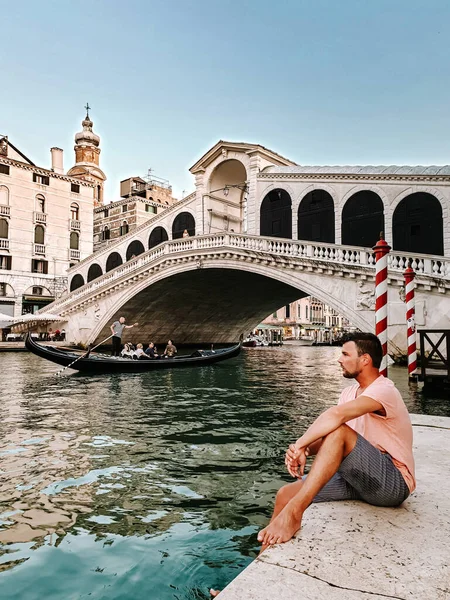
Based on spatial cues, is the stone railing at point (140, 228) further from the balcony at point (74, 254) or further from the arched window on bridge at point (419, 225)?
the arched window on bridge at point (419, 225)

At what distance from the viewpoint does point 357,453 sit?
1.88 meters

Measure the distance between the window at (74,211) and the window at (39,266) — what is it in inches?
126

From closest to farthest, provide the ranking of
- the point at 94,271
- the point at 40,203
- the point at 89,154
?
the point at 94,271
the point at 40,203
the point at 89,154

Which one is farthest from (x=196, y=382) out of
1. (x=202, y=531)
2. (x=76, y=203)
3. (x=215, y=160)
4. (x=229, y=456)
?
(x=76, y=203)

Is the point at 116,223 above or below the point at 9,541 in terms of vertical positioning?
above

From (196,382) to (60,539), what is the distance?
722cm

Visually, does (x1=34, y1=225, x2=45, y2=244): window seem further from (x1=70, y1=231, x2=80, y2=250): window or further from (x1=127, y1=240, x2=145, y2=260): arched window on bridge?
(x1=127, y1=240, x2=145, y2=260): arched window on bridge

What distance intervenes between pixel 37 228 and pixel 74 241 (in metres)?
2.34

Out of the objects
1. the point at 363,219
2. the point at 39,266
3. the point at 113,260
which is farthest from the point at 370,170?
the point at 39,266

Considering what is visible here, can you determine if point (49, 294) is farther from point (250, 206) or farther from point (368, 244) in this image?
point (368, 244)

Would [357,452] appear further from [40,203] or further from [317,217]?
[40,203]

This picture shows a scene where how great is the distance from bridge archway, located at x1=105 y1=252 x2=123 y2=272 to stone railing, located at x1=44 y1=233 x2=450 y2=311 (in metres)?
3.68

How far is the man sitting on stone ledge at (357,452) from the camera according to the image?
1.80 m

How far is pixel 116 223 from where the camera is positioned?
105 ft
